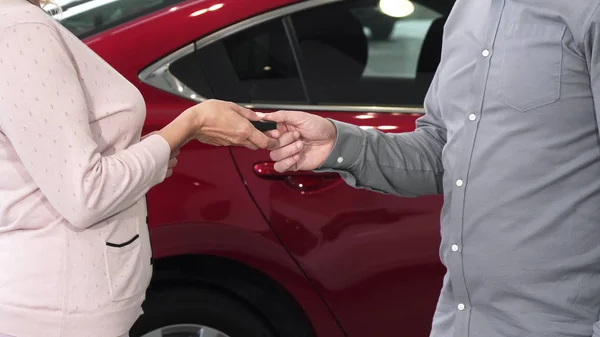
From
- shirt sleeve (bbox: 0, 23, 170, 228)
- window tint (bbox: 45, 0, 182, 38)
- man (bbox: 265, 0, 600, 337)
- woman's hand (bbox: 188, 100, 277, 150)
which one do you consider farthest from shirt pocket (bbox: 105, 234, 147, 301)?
window tint (bbox: 45, 0, 182, 38)

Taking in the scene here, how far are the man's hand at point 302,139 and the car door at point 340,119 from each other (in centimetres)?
55

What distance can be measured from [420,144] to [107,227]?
2.10 feet

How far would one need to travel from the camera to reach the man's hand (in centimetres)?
179

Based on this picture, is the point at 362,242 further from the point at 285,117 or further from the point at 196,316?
the point at 285,117

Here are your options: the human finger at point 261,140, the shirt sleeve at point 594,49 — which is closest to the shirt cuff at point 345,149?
the human finger at point 261,140

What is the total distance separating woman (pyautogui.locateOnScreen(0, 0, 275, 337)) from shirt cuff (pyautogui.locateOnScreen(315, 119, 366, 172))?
24 cm

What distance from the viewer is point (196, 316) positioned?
2.56 metres

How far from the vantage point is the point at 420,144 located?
69.4 inches

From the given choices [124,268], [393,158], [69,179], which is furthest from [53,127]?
[393,158]

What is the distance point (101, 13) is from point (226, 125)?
3.37 feet

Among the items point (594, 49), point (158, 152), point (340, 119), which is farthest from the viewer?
point (340, 119)

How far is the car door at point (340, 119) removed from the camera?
2434 millimetres

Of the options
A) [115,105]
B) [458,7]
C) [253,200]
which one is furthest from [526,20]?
[253,200]

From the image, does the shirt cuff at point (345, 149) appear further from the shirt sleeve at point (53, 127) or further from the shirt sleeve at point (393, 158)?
the shirt sleeve at point (53, 127)
